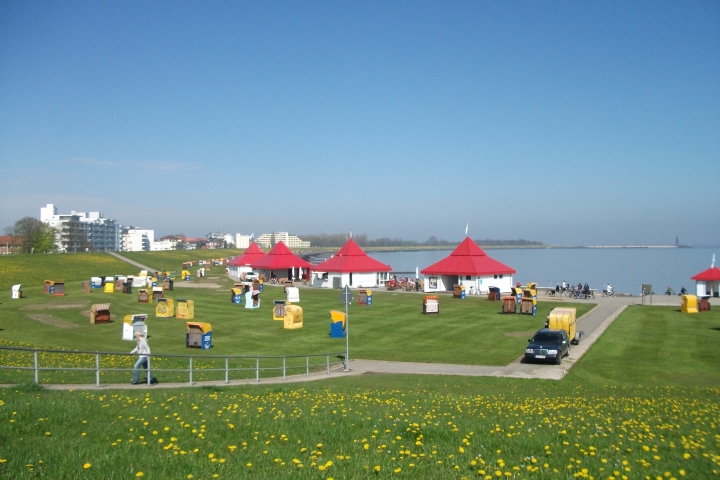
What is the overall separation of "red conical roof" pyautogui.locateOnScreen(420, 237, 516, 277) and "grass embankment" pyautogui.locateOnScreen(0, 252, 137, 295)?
4206cm

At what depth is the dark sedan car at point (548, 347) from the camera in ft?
73.7

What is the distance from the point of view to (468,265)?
56812 mm

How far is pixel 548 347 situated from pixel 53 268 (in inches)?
2893

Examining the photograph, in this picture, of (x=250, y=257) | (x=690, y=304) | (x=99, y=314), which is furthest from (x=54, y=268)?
(x=690, y=304)

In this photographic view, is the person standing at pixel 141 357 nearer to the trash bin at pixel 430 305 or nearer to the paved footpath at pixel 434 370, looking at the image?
the paved footpath at pixel 434 370

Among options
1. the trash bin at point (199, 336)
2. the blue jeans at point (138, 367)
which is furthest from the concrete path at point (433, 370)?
the trash bin at point (199, 336)

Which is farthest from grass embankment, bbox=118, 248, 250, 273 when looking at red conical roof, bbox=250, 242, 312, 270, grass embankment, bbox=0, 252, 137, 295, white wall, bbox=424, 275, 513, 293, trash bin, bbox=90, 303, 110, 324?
trash bin, bbox=90, 303, 110, 324

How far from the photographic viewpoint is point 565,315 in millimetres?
26922

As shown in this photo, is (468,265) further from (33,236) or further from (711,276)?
(33,236)

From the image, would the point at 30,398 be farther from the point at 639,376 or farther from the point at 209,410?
the point at 639,376

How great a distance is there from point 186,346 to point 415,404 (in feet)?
54.1

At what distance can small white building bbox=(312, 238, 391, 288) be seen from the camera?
63.1 metres

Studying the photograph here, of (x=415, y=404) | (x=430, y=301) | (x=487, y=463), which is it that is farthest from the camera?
(x=430, y=301)

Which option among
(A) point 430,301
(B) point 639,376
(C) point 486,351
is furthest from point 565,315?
(A) point 430,301
